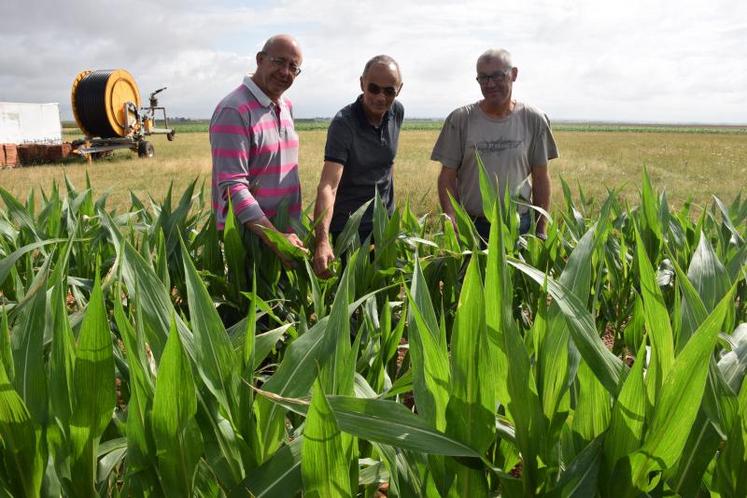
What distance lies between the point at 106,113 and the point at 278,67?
1405cm

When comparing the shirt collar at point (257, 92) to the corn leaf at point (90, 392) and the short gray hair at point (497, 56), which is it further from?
the corn leaf at point (90, 392)

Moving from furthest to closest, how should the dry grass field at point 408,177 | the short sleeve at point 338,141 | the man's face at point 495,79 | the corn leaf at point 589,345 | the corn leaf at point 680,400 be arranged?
the dry grass field at point 408,177
the man's face at point 495,79
the short sleeve at point 338,141
the corn leaf at point 589,345
the corn leaf at point 680,400

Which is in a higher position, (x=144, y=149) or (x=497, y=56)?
(x=497, y=56)

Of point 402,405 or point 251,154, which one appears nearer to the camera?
point 402,405

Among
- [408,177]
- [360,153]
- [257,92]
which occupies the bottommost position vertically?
[408,177]

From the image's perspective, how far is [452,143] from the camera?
2723mm

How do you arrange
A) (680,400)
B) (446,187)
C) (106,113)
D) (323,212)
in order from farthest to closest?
(106,113) → (446,187) → (323,212) → (680,400)

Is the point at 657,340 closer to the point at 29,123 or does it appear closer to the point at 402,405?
the point at 402,405

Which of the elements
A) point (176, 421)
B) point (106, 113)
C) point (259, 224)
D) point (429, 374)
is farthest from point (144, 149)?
point (429, 374)

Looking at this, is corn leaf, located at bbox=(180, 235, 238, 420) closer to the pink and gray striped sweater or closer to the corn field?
the corn field

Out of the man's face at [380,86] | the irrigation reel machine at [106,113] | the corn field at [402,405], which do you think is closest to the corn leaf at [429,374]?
the corn field at [402,405]

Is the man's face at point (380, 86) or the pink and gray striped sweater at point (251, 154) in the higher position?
the man's face at point (380, 86)

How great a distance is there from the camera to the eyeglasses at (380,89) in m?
2.10

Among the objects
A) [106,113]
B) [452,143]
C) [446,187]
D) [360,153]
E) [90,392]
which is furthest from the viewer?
[106,113]
